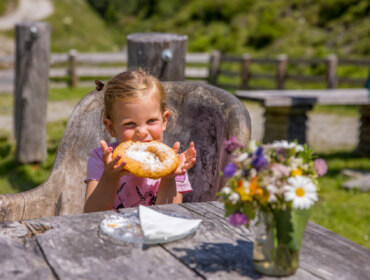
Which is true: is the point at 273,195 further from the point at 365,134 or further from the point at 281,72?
the point at 281,72

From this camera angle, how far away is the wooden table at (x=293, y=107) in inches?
270

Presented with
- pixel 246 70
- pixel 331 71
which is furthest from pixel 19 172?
pixel 246 70

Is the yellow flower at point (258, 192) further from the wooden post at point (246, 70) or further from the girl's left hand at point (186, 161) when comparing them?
the wooden post at point (246, 70)

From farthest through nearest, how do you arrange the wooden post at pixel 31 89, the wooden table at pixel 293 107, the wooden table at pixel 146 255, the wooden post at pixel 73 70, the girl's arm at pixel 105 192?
the wooden post at pixel 73 70 → the wooden table at pixel 293 107 → the wooden post at pixel 31 89 → the girl's arm at pixel 105 192 → the wooden table at pixel 146 255

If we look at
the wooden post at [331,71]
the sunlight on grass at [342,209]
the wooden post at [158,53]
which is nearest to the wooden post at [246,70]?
the wooden post at [331,71]

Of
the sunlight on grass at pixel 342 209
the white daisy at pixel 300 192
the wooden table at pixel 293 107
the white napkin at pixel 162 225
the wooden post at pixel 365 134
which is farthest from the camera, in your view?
the wooden post at pixel 365 134

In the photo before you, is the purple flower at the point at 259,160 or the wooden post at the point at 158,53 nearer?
the purple flower at the point at 259,160

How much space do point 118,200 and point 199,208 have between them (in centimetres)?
69

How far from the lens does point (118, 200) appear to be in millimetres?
2641

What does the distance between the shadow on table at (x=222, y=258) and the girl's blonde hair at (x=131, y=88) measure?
1.00 metres

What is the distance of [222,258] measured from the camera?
5.18ft

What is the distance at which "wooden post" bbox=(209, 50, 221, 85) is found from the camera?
14555 mm

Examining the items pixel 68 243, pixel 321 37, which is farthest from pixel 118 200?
pixel 321 37

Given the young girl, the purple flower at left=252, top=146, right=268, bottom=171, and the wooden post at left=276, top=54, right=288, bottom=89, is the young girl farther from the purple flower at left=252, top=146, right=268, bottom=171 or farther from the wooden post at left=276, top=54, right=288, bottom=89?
the wooden post at left=276, top=54, right=288, bottom=89
